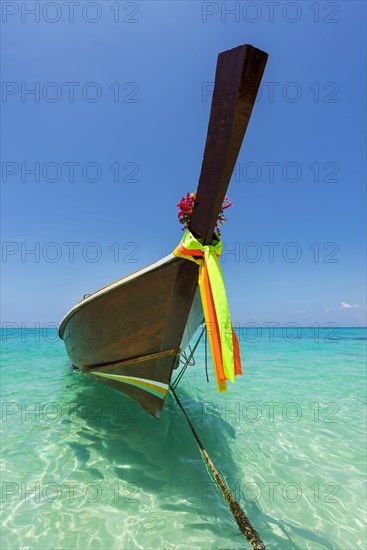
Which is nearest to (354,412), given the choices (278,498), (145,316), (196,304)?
(278,498)

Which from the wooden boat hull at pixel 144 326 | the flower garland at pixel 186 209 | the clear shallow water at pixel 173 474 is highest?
the flower garland at pixel 186 209

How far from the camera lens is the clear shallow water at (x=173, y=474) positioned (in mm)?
2535

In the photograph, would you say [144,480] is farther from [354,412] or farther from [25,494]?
[354,412]

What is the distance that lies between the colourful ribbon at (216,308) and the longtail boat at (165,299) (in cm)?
5

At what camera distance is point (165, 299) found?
3.40 meters

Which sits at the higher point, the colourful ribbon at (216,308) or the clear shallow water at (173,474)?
the colourful ribbon at (216,308)

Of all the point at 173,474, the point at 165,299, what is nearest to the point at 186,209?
the point at 165,299

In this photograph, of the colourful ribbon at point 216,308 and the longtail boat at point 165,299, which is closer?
the longtail boat at point 165,299

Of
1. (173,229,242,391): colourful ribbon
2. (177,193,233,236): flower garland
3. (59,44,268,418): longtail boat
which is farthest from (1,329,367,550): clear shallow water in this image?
(177,193,233,236): flower garland

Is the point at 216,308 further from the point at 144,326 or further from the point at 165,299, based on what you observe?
the point at 144,326

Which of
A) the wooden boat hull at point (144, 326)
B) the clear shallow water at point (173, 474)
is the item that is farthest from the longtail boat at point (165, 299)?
the clear shallow water at point (173, 474)

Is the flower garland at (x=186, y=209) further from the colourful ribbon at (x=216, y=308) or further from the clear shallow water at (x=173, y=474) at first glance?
the clear shallow water at (x=173, y=474)

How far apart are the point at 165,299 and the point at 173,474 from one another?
6.81ft

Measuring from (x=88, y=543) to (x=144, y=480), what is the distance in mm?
918
